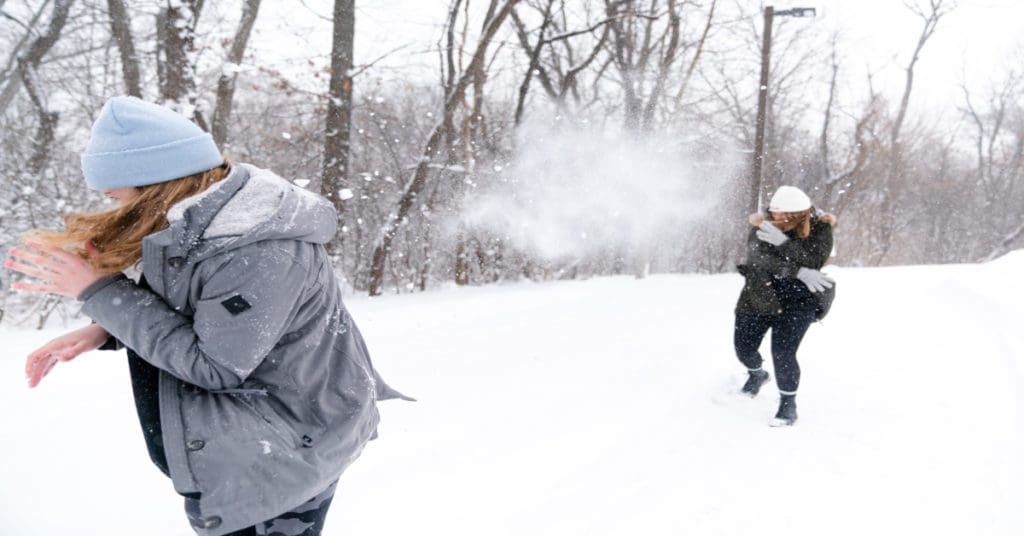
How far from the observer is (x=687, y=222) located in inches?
823

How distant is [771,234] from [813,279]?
42 cm

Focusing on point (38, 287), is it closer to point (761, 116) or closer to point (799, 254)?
point (799, 254)

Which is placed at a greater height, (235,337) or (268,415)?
(235,337)

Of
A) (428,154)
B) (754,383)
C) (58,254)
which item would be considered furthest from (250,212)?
(428,154)

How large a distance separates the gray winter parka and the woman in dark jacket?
12.6 feet

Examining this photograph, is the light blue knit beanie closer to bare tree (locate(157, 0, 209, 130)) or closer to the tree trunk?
bare tree (locate(157, 0, 209, 130))

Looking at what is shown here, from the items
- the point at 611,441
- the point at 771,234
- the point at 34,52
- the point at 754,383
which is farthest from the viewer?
the point at 34,52

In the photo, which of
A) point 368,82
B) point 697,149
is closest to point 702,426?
point 368,82

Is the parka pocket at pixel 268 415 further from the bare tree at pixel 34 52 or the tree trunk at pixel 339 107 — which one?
the bare tree at pixel 34 52

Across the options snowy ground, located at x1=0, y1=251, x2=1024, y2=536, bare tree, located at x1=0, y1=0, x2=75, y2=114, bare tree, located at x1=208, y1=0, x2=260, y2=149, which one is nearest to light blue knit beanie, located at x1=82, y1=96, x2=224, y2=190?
snowy ground, located at x1=0, y1=251, x2=1024, y2=536

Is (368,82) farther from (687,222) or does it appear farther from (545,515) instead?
(687,222)

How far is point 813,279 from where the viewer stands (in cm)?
449

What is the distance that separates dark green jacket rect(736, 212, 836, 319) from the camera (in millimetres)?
4566

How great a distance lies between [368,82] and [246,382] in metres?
11.5
